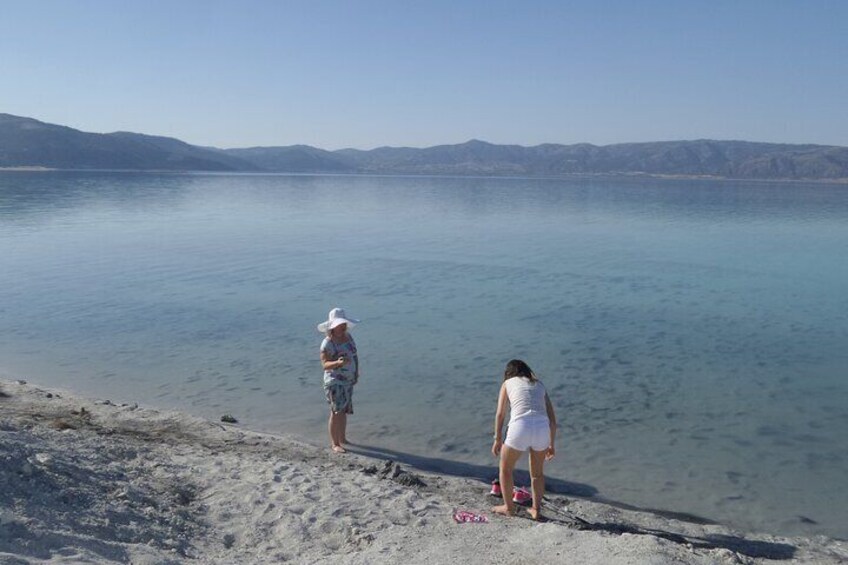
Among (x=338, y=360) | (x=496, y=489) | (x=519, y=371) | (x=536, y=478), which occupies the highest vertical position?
(x=519, y=371)

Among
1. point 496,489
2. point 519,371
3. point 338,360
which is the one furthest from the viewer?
point 338,360

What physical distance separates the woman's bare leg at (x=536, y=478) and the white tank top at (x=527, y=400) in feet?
1.29

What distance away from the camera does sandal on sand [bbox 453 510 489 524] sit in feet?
23.2

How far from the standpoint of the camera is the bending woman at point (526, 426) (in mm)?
7168

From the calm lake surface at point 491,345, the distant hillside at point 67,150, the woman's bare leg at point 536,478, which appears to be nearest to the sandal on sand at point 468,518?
the woman's bare leg at point 536,478

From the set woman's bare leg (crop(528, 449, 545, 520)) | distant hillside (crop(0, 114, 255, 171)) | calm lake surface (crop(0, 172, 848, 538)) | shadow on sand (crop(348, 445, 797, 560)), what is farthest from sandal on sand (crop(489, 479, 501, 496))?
distant hillside (crop(0, 114, 255, 171))

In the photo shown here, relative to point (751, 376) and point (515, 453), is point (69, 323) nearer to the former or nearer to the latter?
point (515, 453)

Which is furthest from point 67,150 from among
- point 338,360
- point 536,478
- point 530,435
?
point 530,435

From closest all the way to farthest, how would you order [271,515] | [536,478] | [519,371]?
1. [271,515]
2. [519,371]
3. [536,478]

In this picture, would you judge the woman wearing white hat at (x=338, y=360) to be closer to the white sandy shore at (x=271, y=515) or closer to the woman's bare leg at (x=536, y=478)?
the white sandy shore at (x=271, y=515)

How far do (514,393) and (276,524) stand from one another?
2.53m

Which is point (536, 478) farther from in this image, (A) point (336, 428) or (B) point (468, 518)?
(A) point (336, 428)

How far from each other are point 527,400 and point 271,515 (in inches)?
104

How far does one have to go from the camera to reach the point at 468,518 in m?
7.11
